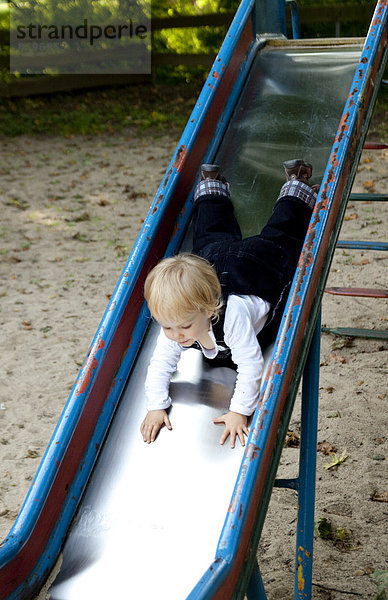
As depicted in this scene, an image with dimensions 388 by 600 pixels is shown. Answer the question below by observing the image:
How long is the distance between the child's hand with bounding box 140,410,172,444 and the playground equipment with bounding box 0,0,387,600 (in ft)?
0.10

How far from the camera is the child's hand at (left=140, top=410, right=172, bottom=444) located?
214 cm

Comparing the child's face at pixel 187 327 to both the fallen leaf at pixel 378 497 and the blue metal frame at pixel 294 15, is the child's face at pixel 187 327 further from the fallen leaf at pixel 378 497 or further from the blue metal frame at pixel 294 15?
the blue metal frame at pixel 294 15

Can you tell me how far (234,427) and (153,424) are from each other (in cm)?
28

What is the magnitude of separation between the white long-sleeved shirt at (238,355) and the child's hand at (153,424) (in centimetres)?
2

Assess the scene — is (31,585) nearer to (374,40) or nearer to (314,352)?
(314,352)

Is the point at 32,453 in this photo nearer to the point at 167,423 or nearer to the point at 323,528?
A: the point at 167,423

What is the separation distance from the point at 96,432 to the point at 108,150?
628 cm

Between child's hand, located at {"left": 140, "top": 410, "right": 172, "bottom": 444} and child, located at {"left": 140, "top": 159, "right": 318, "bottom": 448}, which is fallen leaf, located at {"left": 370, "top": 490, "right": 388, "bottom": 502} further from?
child's hand, located at {"left": 140, "top": 410, "right": 172, "bottom": 444}

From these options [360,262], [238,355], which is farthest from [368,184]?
[238,355]

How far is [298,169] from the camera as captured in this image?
9.20 feet

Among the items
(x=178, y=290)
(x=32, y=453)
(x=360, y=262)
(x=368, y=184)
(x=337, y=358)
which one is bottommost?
(x=32, y=453)

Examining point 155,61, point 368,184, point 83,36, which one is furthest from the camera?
point 83,36

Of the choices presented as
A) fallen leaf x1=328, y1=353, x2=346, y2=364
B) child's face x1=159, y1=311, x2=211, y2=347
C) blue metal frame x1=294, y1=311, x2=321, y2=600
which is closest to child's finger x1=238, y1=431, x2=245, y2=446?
blue metal frame x1=294, y1=311, x2=321, y2=600

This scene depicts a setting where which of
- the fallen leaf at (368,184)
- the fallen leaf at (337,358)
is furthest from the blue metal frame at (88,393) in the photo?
the fallen leaf at (368,184)
